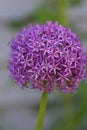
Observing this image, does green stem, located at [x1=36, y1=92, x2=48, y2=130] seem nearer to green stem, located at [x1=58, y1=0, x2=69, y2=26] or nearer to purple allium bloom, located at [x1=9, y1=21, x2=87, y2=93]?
purple allium bloom, located at [x1=9, y1=21, x2=87, y2=93]

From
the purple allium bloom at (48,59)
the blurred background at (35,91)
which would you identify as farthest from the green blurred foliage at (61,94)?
the purple allium bloom at (48,59)

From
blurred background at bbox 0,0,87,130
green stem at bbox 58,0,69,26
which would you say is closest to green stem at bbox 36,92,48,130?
blurred background at bbox 0,0,87,130

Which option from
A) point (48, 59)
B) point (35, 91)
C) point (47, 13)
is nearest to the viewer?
point (48, 59)

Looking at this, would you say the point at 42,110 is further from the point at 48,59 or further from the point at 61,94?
the point at 61,94

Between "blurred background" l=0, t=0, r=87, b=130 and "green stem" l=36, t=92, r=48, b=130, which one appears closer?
"green stem" l=36, t=92, r=48, b=130

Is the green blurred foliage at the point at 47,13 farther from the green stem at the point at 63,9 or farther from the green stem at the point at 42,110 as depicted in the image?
the green stem at the point at 42,110

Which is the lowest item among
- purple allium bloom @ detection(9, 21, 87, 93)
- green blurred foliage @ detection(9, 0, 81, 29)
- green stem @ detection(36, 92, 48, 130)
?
green stem @ detection(36, 92, 48, 130)

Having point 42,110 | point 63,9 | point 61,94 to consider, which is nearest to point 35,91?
point 61,94

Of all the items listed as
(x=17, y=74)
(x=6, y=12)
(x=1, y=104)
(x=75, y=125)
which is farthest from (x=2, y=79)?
(x=17, y=74)
